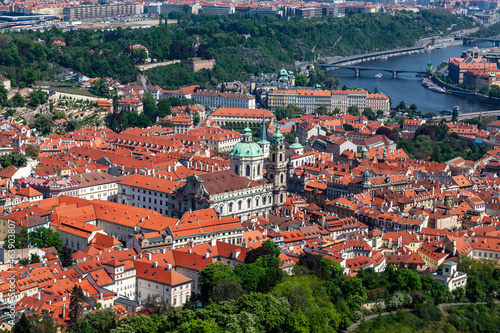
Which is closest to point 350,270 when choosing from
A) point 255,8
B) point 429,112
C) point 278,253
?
point 278,253

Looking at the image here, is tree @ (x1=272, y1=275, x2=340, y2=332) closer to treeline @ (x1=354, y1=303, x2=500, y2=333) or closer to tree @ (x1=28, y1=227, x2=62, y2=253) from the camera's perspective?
treeline @ (x1=354, y1=303, x2=500, y2=333)

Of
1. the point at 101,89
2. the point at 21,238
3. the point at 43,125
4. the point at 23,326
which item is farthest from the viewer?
the point at 101,89

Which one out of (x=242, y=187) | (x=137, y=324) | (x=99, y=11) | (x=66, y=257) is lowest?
(x=66, y=257)

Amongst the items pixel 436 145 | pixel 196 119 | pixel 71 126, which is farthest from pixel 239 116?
pixel 436 145

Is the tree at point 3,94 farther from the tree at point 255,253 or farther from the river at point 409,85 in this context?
the tree at point 255,253

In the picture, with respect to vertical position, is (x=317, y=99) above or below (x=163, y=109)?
below

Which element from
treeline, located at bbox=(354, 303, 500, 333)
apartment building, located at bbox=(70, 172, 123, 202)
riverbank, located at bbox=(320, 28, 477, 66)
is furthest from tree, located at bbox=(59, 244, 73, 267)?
riverbank, located at bbox=(320, 28, 477, 66)

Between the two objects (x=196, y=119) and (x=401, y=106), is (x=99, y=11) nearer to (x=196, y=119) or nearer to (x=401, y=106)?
(x=401, y=106)

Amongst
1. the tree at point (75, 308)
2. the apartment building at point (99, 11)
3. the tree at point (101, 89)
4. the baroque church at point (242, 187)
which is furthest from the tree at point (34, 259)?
the apartment building at point (99, 11)
